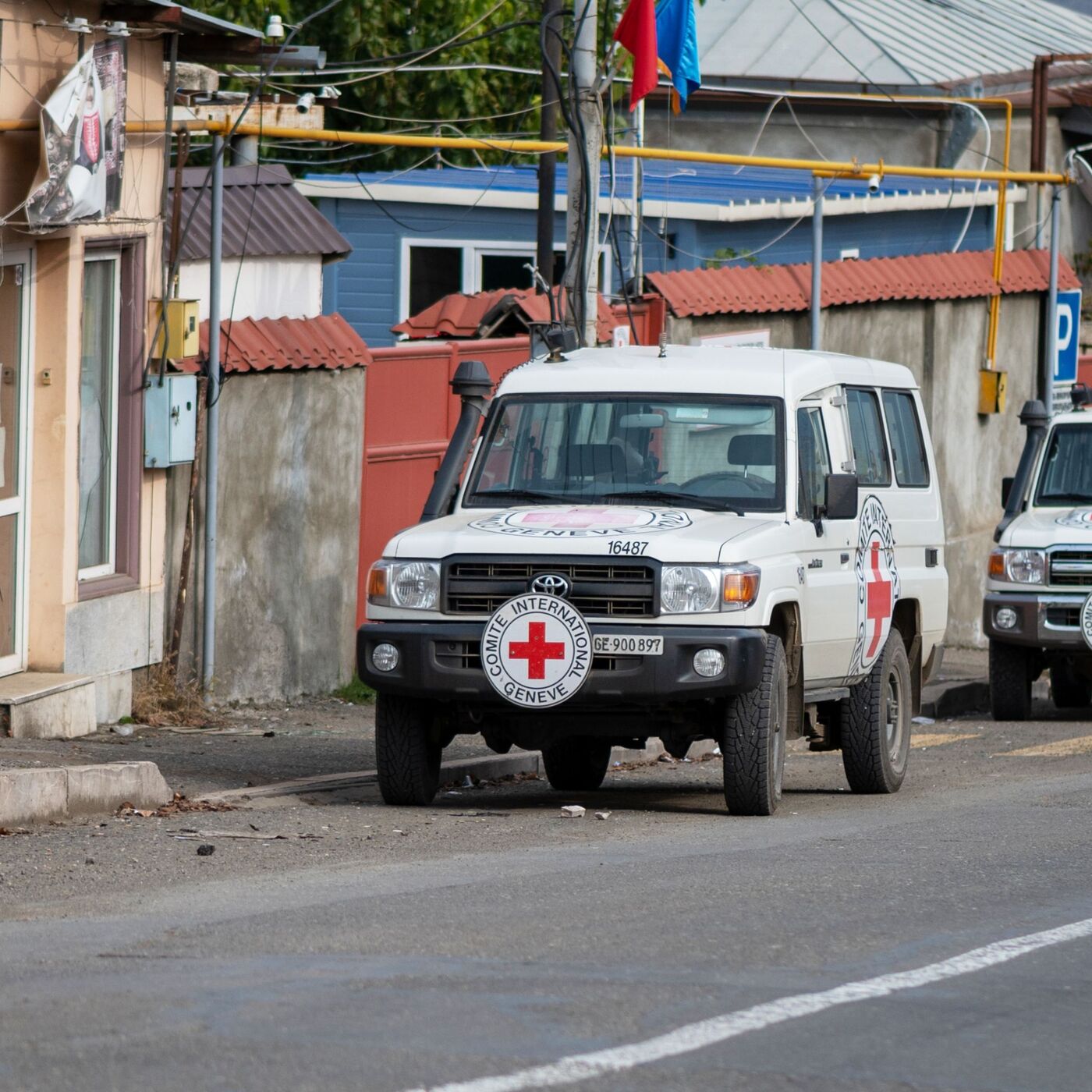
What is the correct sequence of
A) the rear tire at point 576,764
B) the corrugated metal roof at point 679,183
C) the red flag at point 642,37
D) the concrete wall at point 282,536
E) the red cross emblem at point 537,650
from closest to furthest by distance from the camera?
the red cross emblem at point 537,650
the rear tire at point 576,764
the concrete wall at point 282,536
the red flag at point 642,37
the corrugated metal roof at point 679,183

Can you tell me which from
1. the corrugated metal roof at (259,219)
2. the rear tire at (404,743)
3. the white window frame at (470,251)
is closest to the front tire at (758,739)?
the rear tire at (404,743)

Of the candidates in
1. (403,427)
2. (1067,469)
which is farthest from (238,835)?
(1067,469)

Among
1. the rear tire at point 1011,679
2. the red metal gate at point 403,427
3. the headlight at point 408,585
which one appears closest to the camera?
the headlight at point 408,585

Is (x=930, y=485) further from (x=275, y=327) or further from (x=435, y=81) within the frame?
(x=435, y=81)

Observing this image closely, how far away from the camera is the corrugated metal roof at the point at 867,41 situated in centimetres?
3275

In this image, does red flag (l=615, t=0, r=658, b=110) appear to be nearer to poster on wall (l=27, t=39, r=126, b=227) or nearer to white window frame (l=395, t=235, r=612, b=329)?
poster on wall (l=27, t=39, r=126, b=227)

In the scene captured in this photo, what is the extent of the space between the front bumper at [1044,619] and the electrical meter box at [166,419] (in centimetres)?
636

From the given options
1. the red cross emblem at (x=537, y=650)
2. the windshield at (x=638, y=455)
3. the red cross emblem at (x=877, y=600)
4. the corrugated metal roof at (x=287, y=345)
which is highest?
the corrugated metal roof at (x=287, y=345)

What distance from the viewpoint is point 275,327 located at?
582 inches

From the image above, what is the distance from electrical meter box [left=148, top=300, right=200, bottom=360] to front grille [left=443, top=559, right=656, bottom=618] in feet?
13.8

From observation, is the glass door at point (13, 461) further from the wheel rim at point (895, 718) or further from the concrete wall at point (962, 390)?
the concrete wall at point (962, 390)

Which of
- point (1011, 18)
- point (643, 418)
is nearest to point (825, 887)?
point (643, 418)

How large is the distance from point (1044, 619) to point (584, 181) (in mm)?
4822

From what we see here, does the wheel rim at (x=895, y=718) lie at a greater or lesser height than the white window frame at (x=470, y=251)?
lesser
